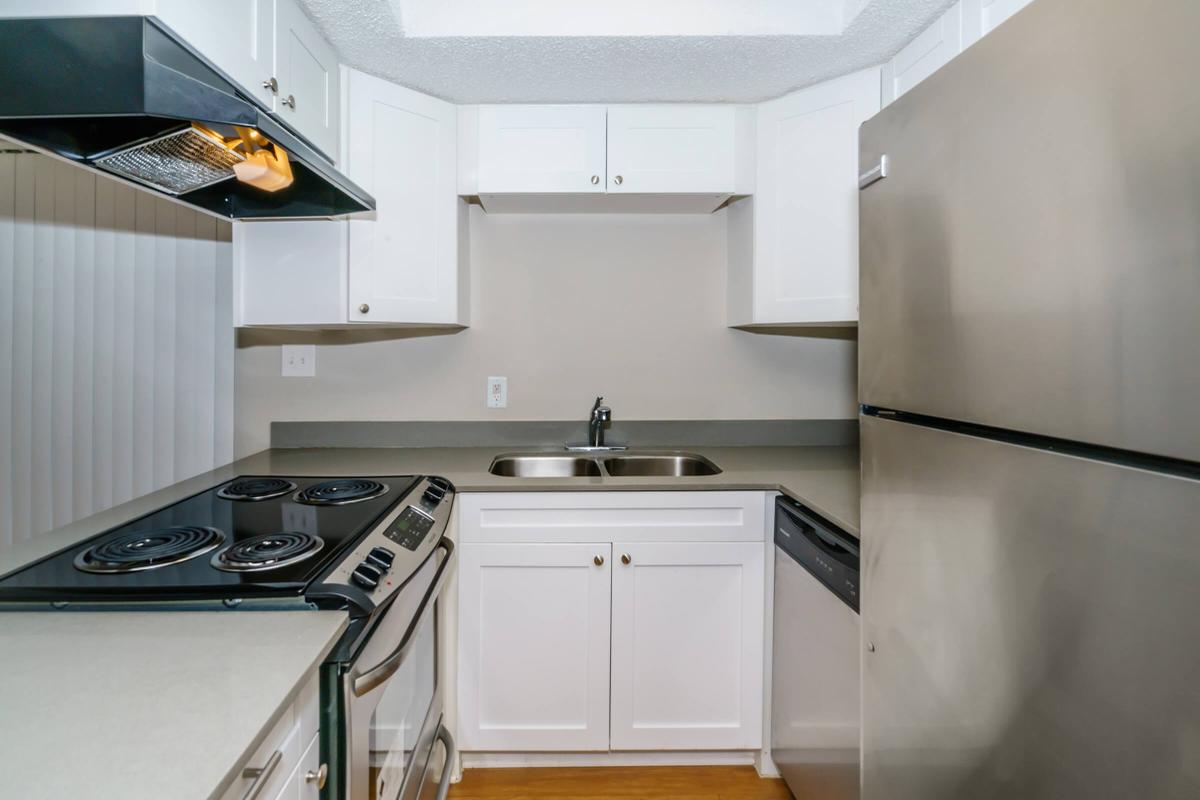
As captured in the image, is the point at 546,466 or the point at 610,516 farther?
the point at 546,466

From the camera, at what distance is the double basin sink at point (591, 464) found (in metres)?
2.23

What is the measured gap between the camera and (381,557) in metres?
1.14

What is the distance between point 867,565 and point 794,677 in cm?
73

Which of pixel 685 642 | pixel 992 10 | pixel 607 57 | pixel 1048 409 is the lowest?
pixel 685 642

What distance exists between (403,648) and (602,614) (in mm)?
736

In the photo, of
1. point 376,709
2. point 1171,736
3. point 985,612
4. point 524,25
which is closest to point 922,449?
point 985,612

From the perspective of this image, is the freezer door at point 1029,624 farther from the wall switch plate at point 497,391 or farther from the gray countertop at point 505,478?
the wall switch plate at point 497,391

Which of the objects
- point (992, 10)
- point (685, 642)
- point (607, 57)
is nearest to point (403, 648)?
point (685, 642)

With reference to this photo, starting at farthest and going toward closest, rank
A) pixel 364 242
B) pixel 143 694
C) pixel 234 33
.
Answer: pixel 364 242
pixel 234 33
pixel 143 694

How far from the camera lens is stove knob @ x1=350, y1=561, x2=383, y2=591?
1.02 metres

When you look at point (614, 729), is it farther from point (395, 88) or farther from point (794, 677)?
point (395, 88)

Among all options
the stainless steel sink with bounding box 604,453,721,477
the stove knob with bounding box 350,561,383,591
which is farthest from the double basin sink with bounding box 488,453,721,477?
the stove knob with bounding box 350,561,383,591

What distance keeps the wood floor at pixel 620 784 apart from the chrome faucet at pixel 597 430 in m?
1.02

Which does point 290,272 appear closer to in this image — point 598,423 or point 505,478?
point 505,478
